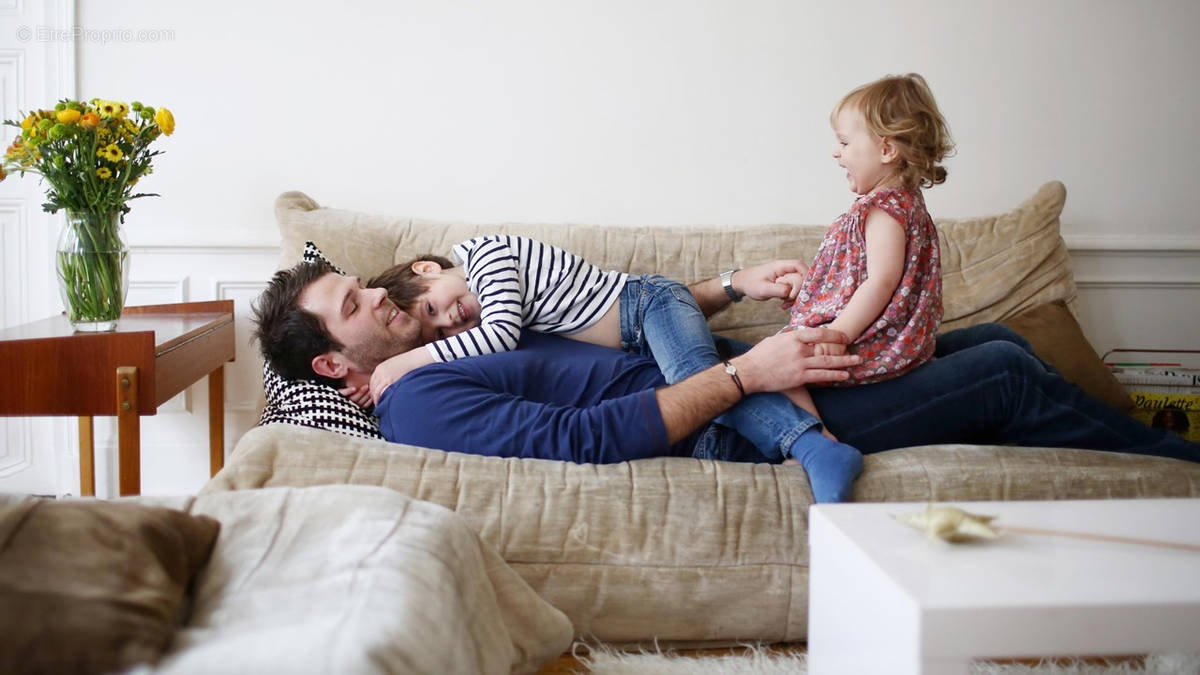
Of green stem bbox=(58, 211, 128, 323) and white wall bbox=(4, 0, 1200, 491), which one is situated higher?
white wall bbox=(4, 0, 1200, 491)

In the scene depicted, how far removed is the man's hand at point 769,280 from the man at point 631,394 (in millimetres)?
335

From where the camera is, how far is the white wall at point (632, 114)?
8.76 feet

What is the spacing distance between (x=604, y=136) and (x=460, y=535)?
181 cm

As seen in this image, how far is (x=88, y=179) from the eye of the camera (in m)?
1.89

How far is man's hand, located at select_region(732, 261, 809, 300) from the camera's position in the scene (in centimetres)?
212

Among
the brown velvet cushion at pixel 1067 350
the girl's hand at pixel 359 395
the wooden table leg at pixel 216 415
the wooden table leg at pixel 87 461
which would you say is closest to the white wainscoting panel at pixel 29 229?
the wooden table leg at pixel 87 461

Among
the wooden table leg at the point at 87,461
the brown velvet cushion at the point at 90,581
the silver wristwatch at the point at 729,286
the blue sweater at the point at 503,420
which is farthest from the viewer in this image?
the wooden table leg at the point at 87,461

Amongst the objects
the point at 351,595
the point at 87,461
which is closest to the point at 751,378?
the point at 351,595

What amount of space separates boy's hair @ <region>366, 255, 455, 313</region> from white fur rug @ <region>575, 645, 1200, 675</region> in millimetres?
871

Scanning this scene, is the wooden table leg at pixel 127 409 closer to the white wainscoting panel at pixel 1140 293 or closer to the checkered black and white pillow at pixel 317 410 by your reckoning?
the checkered black and white pillow at pixel 317 410

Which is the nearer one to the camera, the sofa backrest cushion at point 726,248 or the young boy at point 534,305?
the young boy at point 534,305

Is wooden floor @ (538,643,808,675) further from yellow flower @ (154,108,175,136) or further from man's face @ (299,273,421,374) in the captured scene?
yellow flower @ (154,108,175,136)

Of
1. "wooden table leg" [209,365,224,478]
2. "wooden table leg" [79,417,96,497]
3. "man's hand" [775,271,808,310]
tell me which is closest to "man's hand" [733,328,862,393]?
"man's hand" [775,271,808,310]

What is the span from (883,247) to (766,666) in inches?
32.9
